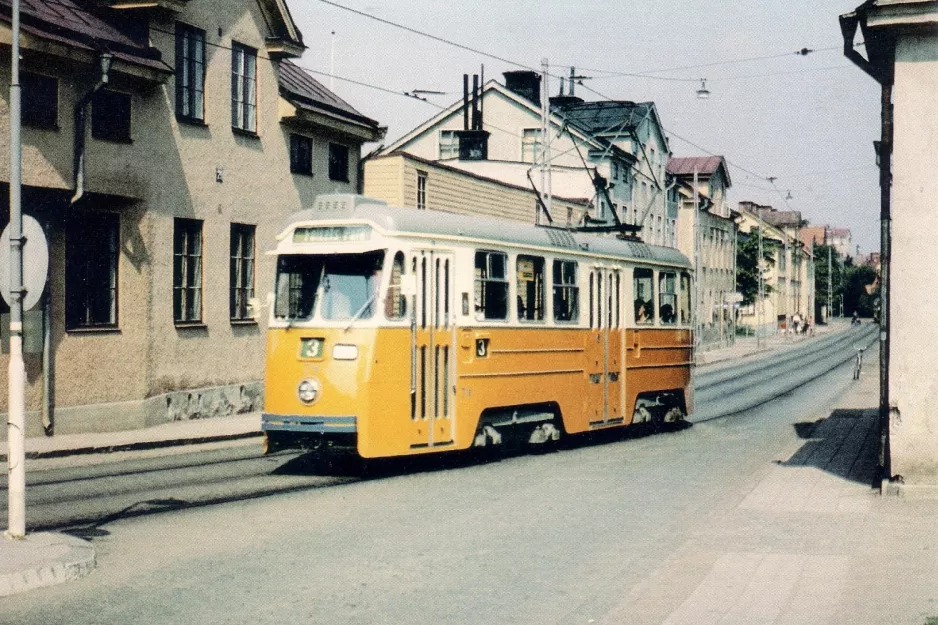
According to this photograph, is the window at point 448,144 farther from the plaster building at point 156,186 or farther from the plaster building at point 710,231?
the plaster building at point 156,186

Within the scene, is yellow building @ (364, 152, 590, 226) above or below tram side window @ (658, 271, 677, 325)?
above

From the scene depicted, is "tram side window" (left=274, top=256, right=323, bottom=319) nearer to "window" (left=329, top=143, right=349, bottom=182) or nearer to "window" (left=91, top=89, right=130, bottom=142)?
"window" (left=91, top=89, right=130, bottom=142)

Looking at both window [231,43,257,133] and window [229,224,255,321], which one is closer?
window [231,43,257,133]

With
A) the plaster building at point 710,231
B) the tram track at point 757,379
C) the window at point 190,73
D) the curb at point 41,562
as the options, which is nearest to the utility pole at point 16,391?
the curb at point 41,562

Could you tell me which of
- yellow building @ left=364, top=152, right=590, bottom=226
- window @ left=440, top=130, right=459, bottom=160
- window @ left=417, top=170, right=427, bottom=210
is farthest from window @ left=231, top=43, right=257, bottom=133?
window @ left=440, top=130, right=459, bottom=160

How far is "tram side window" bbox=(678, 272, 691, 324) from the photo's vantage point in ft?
67.8

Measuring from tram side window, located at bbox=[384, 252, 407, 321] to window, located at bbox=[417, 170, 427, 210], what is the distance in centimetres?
1797

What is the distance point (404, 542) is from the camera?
32.2ft

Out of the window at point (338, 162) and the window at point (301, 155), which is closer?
the window at point (301, 155)

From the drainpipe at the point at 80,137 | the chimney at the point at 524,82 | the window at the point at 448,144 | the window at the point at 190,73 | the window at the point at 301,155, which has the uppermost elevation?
the chimney at the point at 524,82

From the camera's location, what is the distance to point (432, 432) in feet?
45.9

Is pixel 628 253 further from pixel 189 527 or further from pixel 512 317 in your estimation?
pixel 189 527

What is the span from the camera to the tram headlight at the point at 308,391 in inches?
530

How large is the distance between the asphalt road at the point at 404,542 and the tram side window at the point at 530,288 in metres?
1.97
